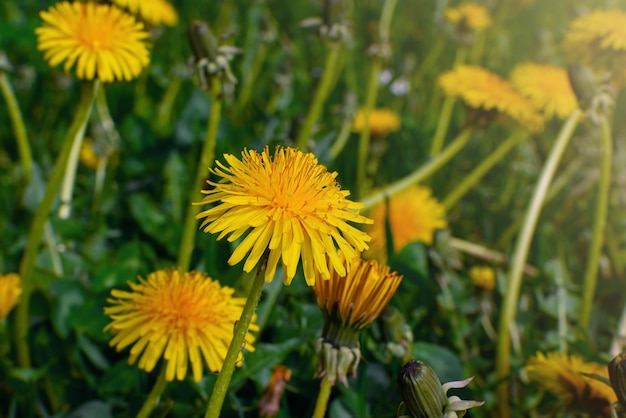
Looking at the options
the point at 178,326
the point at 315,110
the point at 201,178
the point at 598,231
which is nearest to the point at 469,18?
the point at 315,110

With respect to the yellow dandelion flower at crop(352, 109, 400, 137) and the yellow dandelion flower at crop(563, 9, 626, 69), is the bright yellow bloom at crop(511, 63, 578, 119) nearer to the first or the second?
the yellow dandelion flower at crop(563, 9, 626, 69)

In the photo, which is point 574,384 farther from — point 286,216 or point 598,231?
point 286,216

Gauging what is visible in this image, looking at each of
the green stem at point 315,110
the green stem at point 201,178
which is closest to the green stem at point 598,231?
the green stem at point 315,110

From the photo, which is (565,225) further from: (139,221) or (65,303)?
(65,303)

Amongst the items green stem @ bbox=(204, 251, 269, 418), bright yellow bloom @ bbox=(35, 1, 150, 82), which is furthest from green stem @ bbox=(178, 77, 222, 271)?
green stem @ bbox=(204, 251, 269, 418)

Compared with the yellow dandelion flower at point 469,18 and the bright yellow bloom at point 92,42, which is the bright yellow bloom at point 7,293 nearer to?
the bright yellow bloom at point 92,42

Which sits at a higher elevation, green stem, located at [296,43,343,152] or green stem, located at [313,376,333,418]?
green stem, located at [296,43,343,152]

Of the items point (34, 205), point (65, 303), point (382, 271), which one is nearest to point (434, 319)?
point (382, 271)
